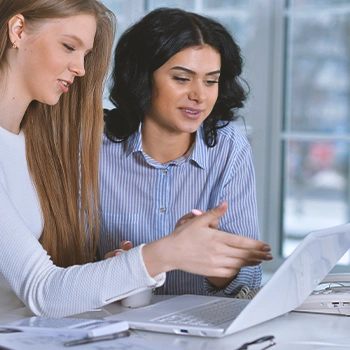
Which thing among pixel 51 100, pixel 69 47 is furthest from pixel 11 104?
pixel 69 47

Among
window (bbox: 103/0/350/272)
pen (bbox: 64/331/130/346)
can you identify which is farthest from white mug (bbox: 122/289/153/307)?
window (bbox: 103/0/350/272)

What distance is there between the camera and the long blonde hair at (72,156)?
187 centimetres

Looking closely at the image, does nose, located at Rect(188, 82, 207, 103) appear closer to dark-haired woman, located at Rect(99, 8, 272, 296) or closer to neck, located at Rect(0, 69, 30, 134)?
dark-haired woman, located at Rect(99, 8, 272, 296)

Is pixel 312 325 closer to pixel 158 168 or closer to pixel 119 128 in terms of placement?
pixel 158 168

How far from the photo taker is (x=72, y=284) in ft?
4.64

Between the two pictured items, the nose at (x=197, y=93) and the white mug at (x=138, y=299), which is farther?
the nose at (x=197, y=93)

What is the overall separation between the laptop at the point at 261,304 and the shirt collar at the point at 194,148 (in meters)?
0.59

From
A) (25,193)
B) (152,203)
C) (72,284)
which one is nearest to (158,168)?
(152,203)

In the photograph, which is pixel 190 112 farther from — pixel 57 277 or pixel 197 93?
pixel 57 277

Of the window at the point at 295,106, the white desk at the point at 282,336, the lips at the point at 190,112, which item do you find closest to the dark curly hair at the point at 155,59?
the lips at the point at 190,112

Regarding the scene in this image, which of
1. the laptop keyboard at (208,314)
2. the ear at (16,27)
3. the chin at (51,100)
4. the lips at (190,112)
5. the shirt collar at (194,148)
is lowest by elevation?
the laptop keyboard at (208,314)

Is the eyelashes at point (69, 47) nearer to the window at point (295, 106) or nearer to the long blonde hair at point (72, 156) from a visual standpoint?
the long blonde hair at point (72, 156)

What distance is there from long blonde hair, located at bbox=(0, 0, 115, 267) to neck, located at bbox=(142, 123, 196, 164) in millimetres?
216

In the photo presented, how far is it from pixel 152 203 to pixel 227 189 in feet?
0.73
